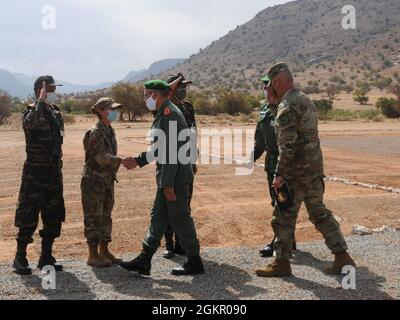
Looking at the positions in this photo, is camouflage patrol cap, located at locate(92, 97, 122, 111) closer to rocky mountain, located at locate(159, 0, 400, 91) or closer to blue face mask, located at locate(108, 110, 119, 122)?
blue face mask, located at locate(108, 110, 119, 122)

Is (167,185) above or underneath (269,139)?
underneath

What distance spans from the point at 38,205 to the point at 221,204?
5.43 m

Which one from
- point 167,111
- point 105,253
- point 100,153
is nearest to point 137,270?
point 105,253

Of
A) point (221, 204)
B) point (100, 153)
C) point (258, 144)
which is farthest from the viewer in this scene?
point (221, 204)

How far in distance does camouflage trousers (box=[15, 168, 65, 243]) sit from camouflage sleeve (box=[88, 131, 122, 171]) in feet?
1.62

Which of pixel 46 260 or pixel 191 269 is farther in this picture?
pixel 46 260

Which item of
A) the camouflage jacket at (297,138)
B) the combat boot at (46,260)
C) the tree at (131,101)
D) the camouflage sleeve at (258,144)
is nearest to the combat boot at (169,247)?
the combat boot at (46,260)

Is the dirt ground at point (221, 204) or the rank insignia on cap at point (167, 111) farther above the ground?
the rank insignia on cap at point (167, 111)

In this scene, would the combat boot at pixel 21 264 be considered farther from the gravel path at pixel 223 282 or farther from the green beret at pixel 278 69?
the green beret at pixel 278 69

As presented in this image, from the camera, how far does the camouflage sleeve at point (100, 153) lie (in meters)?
6.24

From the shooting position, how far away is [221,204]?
36.2ft

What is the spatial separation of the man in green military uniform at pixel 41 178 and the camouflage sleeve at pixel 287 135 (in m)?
2.59

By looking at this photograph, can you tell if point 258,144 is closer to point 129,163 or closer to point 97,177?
point 129,163
